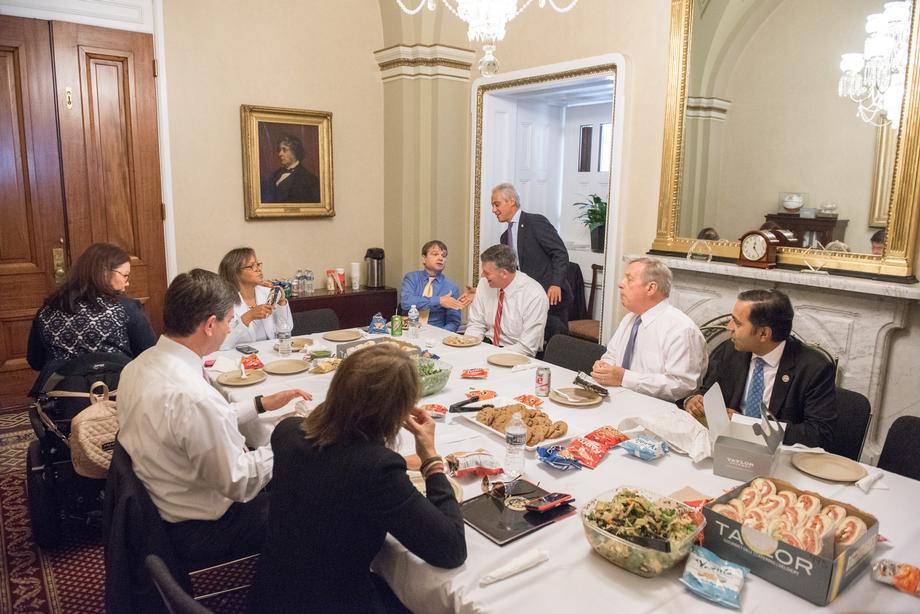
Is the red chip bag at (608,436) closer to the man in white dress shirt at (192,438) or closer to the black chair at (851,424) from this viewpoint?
the black chair at (851,424)

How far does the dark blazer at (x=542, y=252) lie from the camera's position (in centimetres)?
516

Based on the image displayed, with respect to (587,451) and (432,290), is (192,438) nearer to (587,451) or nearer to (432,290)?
(587,451)

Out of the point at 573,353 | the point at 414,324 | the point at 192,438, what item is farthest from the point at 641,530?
the point at 414,324

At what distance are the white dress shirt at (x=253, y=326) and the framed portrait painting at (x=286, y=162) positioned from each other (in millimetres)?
1721

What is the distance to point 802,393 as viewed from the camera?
8.34 feet

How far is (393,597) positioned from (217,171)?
175 inches

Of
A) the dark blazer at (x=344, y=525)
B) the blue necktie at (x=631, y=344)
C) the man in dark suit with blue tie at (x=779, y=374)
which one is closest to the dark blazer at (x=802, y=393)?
the man in dark suit with blue tie at (x=779, y=374)

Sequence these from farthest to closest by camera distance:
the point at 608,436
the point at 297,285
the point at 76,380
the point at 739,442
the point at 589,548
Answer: the point at 297,285, the point at 76,380, the point at 608,436, the point at 739,442, the point at 589,548

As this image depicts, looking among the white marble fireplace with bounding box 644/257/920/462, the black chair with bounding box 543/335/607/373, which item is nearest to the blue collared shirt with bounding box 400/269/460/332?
the black chair with bounding box 543/335/607/373

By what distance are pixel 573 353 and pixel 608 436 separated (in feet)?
4.19

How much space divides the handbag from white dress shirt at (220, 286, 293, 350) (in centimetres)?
103

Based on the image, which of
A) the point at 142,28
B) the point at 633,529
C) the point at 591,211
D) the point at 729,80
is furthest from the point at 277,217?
the point at 633,529

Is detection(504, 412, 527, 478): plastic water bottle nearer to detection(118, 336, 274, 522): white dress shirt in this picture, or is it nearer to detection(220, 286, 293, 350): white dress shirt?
detection(118, 336, 274, 522): white dress shirt

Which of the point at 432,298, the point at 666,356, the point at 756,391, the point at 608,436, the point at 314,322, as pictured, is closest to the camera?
the point at 608,436
